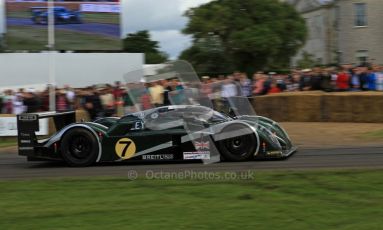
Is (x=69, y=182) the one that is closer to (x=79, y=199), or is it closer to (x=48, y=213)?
(x=79, y=199)

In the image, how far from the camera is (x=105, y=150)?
1095 centimetres

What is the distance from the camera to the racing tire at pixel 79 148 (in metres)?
11.0

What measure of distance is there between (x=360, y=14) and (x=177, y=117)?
119ft

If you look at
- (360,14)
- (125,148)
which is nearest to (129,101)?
(125,148)

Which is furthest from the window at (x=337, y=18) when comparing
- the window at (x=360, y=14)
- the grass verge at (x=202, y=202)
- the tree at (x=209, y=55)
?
the grass verge at (x=202, y=202)

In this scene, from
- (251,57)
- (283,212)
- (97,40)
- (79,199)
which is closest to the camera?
(283,212)

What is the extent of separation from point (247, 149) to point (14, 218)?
Answer: 5155mm

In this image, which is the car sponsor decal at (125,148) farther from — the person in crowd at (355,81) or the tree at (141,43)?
the tree at (141,43)

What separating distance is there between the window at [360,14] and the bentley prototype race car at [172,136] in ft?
115

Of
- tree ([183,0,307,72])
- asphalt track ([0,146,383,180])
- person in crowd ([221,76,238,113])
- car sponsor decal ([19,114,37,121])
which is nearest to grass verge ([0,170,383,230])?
asphalt track ([0,146,383,180])

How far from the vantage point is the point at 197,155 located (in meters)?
10.6

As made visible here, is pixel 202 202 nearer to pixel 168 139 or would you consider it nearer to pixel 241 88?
pixel 168 139

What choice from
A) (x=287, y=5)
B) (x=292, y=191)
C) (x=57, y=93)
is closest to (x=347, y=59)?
(x=287, y=5)

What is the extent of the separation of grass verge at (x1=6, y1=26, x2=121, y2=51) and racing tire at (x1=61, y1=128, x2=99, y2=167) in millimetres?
23824
